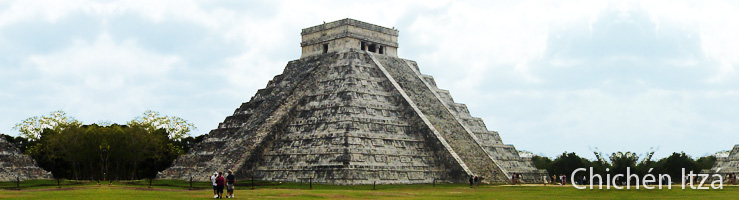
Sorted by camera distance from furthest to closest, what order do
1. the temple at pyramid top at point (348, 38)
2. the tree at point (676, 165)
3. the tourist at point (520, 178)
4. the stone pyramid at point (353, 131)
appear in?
the tree at point (676, 165) → the temple at pyramid top at point (348, 38) → the tourist at point (520, 178) → the stone pyramid at point (353, 131)

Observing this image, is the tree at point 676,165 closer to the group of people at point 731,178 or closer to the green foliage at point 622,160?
the group of people at point 731,178

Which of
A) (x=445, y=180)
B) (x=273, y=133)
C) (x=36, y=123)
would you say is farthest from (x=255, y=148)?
(x=36, y=123)

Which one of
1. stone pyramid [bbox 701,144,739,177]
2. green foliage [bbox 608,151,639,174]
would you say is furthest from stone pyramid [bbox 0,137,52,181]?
Answer: stone pyramid [bbox 701,144,739,177]

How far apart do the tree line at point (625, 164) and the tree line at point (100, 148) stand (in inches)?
1228

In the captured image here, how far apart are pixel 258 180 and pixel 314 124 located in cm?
471

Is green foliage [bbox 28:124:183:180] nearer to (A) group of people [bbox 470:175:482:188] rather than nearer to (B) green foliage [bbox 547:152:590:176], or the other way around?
(A) group of people [bbox 470:175:482:188]

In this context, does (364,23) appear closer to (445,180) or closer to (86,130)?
(445,180)

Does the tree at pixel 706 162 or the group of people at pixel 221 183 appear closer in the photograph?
the group of people at pixel 221 183

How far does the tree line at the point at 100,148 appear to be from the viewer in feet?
197

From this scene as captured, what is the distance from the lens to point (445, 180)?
46.4m

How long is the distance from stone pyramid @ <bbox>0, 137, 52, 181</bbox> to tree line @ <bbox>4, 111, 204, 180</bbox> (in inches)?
174

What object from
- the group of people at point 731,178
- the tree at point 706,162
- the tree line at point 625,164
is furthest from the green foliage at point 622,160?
the tree at point 706,162

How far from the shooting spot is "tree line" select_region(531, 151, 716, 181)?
4062 cm

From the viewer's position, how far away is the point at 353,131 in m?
45.6
